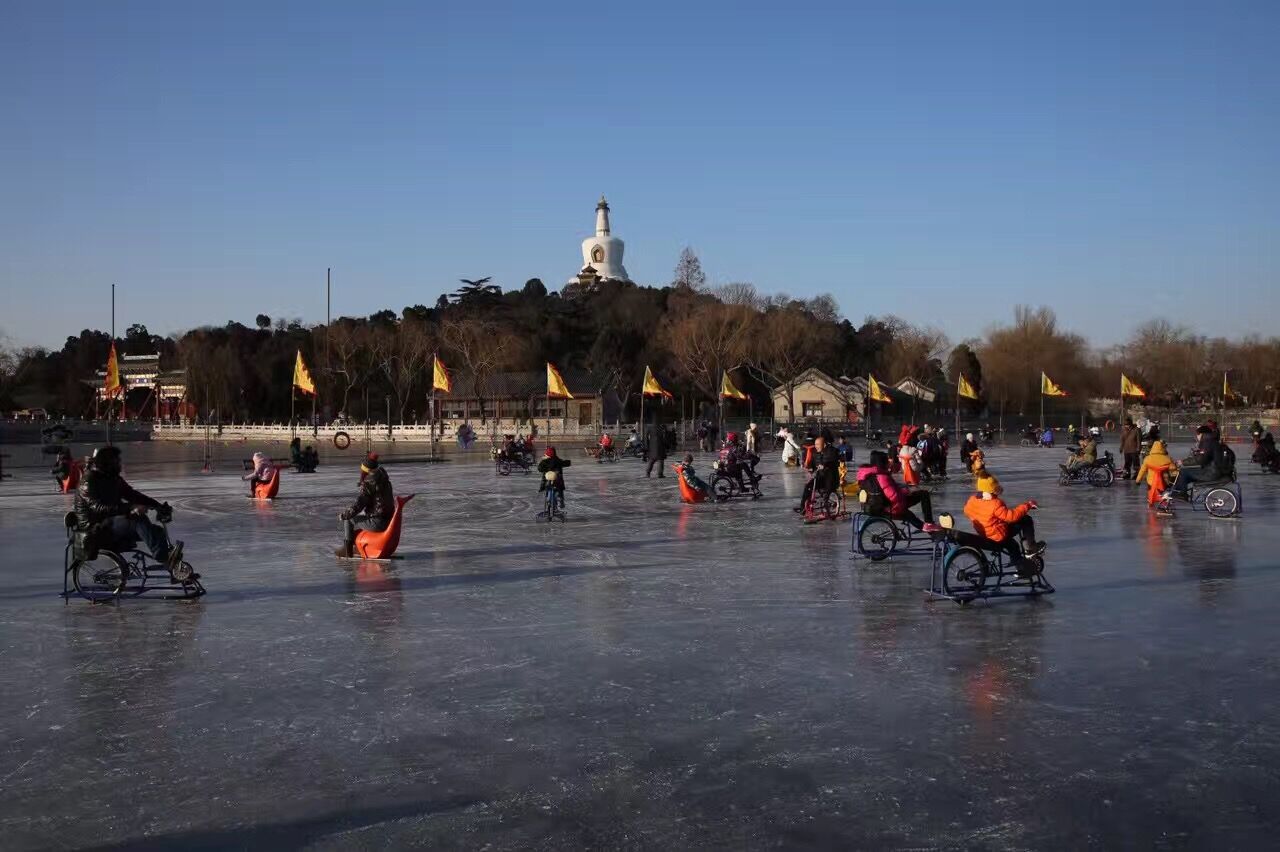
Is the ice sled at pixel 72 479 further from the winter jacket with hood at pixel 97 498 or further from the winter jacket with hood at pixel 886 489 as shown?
the winter jacket with hood at pixel 886 489

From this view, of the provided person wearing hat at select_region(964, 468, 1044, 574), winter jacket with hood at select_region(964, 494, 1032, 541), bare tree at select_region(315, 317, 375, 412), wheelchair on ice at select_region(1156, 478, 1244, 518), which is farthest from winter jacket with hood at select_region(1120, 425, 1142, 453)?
bare tree at select_region(315, 317, 375, 412)

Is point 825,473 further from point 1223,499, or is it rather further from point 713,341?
point 713,341

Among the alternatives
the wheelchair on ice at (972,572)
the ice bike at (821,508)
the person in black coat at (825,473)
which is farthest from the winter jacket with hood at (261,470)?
the wheelchair on ice at (972,572)

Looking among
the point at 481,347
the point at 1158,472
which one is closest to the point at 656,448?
the point at 1158,472

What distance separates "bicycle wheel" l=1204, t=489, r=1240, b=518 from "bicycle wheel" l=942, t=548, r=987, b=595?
952 centimetres

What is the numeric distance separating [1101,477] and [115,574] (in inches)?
867

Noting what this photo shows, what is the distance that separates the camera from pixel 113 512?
10.2 metres

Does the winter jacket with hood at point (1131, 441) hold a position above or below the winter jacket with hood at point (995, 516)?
above

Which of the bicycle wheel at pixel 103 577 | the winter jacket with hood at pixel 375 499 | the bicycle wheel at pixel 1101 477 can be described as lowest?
the bicycle wheel at pixel 103 577

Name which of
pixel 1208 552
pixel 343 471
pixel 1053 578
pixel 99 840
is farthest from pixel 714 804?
pixel 343 471

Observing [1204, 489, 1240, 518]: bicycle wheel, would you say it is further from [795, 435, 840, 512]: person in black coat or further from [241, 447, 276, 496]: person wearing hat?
[241, 447, 276, 496]: person wearing hat

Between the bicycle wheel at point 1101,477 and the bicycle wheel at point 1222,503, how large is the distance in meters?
7.20

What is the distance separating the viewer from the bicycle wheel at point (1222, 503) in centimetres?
1773

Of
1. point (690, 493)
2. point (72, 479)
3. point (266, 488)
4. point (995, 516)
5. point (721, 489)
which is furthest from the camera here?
point (72, 479)
